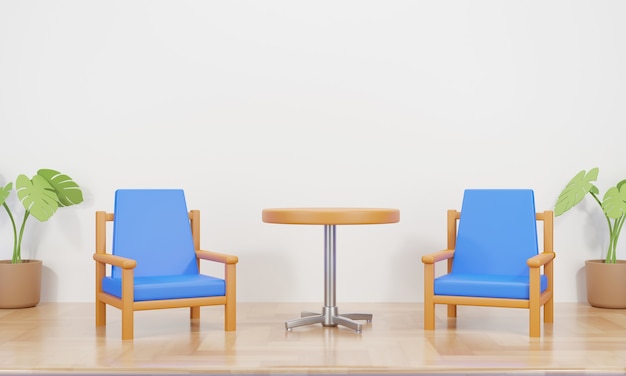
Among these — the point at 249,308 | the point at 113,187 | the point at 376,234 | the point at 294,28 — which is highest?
the point at 294,28

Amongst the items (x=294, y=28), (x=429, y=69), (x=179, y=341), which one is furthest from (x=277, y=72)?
(x=179, y=341)

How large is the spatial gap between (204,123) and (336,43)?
3.77 feet

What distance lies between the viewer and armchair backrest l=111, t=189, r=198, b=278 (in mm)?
4297

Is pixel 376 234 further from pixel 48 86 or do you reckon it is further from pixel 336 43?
pixel 48 86

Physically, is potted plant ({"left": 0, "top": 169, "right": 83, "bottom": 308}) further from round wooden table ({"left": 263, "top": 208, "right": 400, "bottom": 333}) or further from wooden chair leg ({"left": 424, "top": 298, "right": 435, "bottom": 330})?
wooden chair leg ({"left": 424, "top": 298, "right": 435, "bottom": 330})

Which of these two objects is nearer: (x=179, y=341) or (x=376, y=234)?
(x=179, y=341)

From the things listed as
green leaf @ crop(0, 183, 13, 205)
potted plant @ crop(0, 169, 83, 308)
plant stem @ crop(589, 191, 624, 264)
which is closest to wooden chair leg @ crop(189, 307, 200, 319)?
potted plant @ crop(0, 169, 83, 308)

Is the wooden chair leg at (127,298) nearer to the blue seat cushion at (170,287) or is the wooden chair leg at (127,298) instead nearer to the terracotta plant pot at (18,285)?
the blue seat cushion at (170,287)

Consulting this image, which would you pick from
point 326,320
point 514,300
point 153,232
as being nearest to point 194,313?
point 153,232

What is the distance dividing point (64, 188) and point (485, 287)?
299cm

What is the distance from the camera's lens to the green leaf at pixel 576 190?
4.86m

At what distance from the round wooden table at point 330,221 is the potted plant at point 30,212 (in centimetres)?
177

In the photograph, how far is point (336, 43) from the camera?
5.34m

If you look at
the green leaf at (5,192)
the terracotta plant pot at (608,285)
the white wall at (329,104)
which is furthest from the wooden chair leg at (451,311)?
the green leaf at (5,192)
